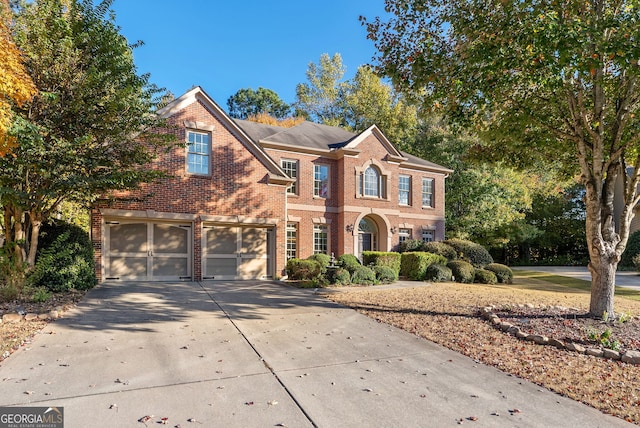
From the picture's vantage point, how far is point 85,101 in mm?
8961

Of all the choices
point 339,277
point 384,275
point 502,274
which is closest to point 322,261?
point 339,277

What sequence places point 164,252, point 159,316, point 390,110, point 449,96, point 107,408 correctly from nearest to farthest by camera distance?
point 107,408 → point 159,316 → point 449,96 → point 164,252 → point 390,110

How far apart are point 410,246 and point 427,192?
4.32 meters

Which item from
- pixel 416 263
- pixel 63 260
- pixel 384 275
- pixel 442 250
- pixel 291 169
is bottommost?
pixel 384 275

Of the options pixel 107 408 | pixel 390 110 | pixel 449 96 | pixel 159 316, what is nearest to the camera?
pixel 107 408

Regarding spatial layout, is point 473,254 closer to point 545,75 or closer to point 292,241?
point 292,241

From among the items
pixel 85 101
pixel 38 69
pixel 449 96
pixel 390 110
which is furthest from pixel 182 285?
pixel 390 110

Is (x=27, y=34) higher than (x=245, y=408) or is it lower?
higher

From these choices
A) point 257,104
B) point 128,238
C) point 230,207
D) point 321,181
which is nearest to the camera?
point 128,238

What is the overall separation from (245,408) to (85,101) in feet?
27.9

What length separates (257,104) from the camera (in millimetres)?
47438

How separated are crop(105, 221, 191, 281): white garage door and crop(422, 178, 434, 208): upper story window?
14.4 m

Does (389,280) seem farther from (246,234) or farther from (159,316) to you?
(159,316)

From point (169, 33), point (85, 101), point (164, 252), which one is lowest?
point (164, 252)
